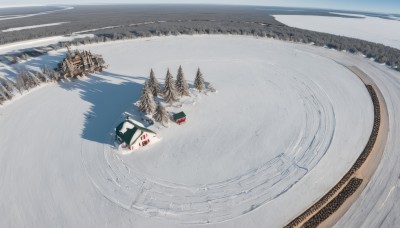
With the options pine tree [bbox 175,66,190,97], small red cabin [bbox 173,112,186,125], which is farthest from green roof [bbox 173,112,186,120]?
pine tree [bbox 175,66,190,97]

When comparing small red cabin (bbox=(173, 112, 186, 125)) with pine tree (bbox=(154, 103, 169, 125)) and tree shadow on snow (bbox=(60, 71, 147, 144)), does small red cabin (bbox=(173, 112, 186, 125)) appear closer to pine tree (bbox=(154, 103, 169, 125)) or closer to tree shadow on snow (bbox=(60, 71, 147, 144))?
pine tree (bbox=(154, 103, 169, 125))

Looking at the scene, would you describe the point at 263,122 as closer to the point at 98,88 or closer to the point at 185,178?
the point at 185,178

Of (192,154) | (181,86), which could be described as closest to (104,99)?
(181,86)

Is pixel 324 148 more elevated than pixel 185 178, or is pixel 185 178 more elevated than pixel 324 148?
pixel 324 148

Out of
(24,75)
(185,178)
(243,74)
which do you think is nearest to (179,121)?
(185,178)

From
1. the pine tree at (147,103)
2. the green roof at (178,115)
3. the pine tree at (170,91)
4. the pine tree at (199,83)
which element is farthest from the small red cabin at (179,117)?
the pine tree at (199,83)
